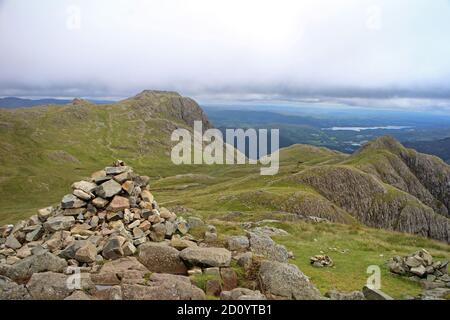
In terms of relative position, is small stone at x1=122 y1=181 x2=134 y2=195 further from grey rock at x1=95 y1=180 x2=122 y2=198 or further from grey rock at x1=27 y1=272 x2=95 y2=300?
grey rock at x1=27 y1=272 x2=95 y2=300

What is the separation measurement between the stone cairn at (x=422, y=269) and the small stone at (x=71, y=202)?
22666mm

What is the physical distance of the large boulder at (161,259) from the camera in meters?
21.7

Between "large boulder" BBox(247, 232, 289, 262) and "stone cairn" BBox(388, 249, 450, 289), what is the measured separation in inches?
310

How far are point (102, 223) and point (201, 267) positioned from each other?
917 cm

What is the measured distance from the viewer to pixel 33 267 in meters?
20.3

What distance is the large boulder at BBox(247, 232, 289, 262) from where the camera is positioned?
25.4m

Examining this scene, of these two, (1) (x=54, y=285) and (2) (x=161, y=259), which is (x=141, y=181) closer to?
(2) (x=161, y=259)

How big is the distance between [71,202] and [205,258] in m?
11.9

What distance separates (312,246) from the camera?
34062 millimetres

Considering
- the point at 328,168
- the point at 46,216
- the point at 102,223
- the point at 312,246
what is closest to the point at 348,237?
the point at 312,246

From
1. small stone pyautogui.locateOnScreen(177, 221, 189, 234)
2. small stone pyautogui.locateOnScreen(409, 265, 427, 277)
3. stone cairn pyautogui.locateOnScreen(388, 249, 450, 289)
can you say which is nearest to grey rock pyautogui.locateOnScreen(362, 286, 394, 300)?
stone cairn pyautogui.locateOnScreen(388, 249, 450, 289)

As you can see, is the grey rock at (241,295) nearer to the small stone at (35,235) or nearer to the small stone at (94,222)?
the small stone at (94,222)

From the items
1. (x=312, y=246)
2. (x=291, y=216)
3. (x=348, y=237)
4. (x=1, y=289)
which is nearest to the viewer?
(x=1, y=289)
